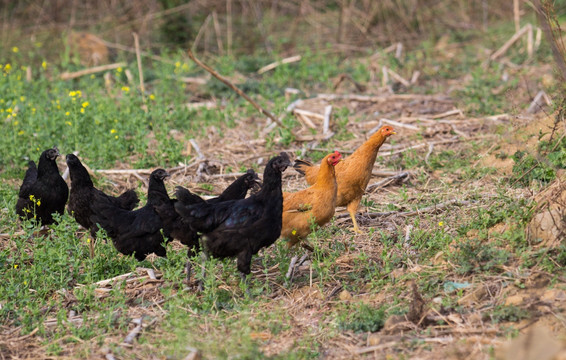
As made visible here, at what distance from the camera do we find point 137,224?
604 cm

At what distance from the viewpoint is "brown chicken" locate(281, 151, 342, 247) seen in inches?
239

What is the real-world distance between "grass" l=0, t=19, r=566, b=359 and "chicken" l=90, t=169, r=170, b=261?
19 centimetres

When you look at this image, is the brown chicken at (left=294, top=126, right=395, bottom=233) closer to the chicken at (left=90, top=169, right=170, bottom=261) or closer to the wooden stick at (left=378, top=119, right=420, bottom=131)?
the chicken at (left=90, top=169, right=170, bottom=261)

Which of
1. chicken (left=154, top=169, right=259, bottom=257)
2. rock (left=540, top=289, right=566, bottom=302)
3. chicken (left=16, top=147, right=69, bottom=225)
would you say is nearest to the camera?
rock (left=540, top=289, right=566, bottom=302)

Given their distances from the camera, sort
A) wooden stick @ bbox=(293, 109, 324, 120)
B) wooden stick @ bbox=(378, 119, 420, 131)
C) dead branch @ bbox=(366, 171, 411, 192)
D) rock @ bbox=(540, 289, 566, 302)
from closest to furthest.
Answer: rock @ bbox=(540, 289, 566, 302), dead branch @ bbox=(366, 171, 411, 192), wooden stick @ bbox=(378, 119, 420, 131), wooden stick @ bbox=(293, 109, 324, 120)

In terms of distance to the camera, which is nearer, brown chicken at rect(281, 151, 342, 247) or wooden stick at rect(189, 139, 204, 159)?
brown chicken at rect(281, 151, 342, 247)

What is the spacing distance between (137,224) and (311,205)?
163cm

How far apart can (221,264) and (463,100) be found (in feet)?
19.8

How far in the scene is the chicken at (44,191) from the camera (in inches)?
276

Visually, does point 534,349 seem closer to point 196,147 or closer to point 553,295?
point 553,295

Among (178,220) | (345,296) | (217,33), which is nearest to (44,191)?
(178,220)

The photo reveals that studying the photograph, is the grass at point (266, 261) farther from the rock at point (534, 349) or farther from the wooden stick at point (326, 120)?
the rock at point (534, 349)

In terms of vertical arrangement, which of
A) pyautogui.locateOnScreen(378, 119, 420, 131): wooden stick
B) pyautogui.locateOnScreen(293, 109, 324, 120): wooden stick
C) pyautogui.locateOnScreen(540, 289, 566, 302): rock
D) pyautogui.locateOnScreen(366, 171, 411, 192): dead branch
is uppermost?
pyautogui.locateOnScreen(540, 289, 566, 302): rock

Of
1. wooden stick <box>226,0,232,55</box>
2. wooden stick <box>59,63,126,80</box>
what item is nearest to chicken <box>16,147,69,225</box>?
wooden stick <box>59,63,126,80</box>
